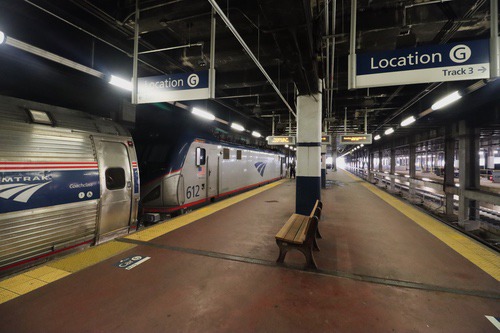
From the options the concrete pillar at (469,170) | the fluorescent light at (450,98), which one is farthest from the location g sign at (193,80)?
the concrete pillar at (469,170)

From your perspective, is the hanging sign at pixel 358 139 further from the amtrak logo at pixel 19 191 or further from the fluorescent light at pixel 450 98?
the amtrak logo at pixel 19 191

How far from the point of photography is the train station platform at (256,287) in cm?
235

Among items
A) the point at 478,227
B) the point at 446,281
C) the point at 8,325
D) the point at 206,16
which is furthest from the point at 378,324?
the point at 478,227

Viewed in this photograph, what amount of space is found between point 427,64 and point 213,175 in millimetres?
6835

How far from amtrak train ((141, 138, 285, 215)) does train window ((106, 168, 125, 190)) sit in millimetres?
1543

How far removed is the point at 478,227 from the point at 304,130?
7145 mm

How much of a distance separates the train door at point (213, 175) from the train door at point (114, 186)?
337cm

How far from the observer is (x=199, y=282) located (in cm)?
310

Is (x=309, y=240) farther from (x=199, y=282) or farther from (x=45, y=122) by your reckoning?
(x=45, y=122)

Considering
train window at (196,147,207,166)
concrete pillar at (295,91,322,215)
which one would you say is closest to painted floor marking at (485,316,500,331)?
concrete pillar at (295,91,322,215)

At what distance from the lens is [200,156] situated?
754 cm

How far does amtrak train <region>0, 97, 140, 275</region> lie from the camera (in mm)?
3188

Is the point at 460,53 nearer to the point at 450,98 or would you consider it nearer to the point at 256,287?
the point at 450,98

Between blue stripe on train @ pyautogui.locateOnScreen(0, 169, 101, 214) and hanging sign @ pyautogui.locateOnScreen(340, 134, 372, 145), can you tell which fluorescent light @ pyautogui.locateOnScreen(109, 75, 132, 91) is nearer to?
blue stripe on train @ pyautogui.locateOnScreen(0, 169, 101, 214)
